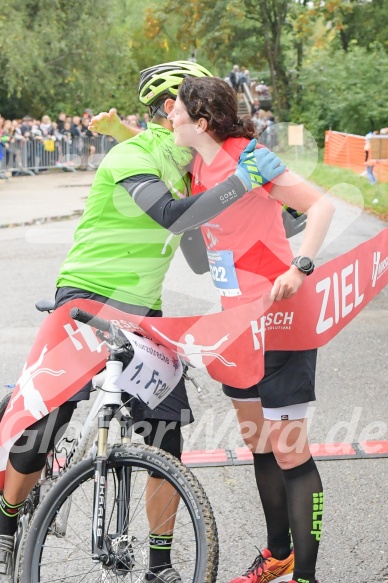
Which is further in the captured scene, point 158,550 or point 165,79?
point 165,79

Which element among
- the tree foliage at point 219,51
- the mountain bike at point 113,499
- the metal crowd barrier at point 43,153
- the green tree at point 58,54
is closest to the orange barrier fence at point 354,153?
the tree foliage at point 219,51

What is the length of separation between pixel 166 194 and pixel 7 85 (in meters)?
43.0

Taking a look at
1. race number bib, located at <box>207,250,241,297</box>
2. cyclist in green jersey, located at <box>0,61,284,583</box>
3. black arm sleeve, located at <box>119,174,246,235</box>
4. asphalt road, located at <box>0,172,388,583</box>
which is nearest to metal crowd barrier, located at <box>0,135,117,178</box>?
asphalt road, located at <box>0,172,388,583</box>

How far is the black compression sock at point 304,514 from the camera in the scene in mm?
3199

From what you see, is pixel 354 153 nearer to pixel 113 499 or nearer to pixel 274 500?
pixel 274 500

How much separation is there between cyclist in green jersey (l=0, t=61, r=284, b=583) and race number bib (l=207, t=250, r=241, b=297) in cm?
19

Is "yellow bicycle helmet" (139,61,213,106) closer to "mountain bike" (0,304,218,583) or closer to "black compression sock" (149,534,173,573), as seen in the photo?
"mountain bike" (0,304,218,583)

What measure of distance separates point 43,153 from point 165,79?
2833 centimetres

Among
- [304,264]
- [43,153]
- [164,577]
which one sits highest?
[304,264]

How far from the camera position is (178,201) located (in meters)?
2.99

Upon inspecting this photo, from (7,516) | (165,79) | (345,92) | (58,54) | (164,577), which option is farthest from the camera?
(58,54)

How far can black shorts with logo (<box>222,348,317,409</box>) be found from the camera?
10.3ft

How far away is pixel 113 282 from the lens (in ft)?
10.7

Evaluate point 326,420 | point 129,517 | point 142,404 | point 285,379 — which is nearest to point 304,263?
point 285,379
